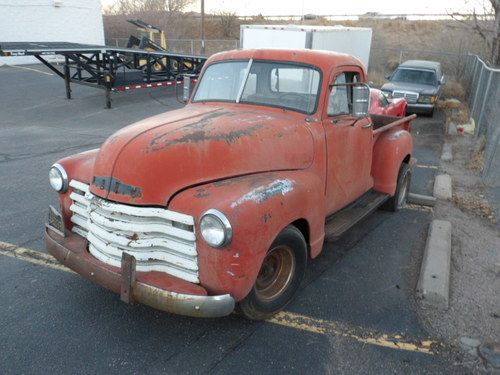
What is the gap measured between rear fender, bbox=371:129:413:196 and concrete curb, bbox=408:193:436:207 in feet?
3.28

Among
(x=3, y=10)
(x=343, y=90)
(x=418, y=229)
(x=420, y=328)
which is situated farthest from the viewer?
(x=3, y=10)

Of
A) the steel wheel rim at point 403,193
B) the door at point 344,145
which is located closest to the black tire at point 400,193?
the steel wheel rim at point 403,193

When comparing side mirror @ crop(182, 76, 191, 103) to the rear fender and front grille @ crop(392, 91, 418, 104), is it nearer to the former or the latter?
the rear fender

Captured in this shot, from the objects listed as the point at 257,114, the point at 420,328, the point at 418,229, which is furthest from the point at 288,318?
the point at 418,229

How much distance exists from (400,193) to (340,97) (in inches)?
91.0

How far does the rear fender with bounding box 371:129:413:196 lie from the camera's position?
18.3 feet

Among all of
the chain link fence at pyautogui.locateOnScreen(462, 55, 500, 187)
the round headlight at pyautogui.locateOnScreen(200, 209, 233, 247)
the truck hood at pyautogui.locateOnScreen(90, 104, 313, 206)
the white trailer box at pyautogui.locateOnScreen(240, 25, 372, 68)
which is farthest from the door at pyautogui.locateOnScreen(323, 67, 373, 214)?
the white trailer box at pyautogui.locateOnScreen(240, 25, 372, 68)

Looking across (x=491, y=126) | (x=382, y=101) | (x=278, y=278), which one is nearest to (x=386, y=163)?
(x=278, y=278)

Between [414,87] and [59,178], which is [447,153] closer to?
[414,87]

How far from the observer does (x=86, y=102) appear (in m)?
15.3

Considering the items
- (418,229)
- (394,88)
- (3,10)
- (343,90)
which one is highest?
(3,10)

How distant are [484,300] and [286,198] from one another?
2.18m

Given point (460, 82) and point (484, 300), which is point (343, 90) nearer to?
point (484, 300)

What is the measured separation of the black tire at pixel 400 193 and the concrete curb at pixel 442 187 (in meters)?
0.78
